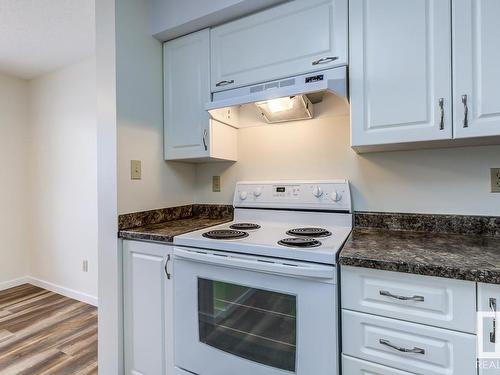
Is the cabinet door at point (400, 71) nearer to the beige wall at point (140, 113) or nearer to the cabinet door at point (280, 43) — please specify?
the cabinet door at point (280, 43)

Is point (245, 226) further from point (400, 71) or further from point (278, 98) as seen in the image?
point (400, 71)

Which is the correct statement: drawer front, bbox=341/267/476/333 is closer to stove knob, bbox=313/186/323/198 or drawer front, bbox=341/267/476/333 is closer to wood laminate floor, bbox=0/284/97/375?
stove knob, bbox=313/186/323/198

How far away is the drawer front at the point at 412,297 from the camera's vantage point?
865mm

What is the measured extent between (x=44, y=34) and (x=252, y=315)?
2.69m

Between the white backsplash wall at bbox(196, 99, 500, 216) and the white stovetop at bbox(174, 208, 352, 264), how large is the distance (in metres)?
0.19

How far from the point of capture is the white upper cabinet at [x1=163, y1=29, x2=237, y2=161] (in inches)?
67.7

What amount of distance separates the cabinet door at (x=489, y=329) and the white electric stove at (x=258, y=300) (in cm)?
43

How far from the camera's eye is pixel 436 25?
1.14 metres

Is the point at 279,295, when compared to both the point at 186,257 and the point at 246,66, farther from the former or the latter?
the point at 246,66

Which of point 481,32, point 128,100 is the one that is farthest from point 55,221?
point 481,32

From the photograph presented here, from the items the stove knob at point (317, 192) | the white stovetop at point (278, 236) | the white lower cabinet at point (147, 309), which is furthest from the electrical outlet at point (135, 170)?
the stove knob at point (317, 192)

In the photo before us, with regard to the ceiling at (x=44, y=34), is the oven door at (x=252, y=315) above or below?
below

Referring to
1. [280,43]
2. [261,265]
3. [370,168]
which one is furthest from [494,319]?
[280,43]

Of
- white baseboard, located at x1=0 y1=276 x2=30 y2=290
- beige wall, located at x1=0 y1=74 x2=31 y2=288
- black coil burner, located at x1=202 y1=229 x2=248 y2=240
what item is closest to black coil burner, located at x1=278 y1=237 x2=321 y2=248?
black coil burner, located at x1=202 y1=229 x2=248 y2=240
